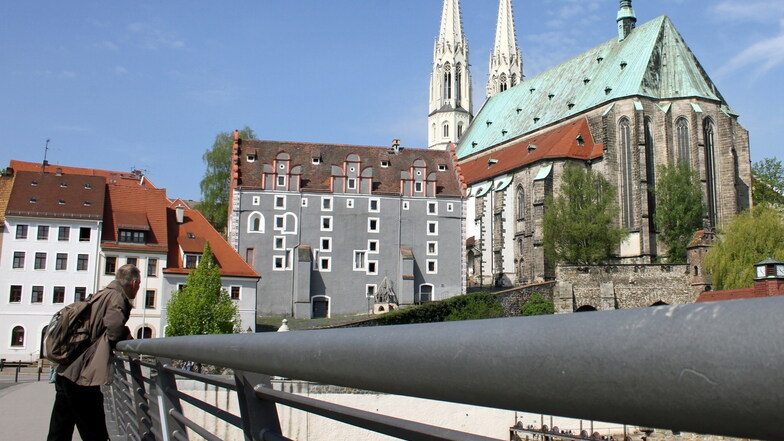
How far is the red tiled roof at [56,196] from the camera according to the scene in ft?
141

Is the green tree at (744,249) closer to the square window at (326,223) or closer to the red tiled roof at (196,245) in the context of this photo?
the square window at (326,223)

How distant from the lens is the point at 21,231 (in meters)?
42.5

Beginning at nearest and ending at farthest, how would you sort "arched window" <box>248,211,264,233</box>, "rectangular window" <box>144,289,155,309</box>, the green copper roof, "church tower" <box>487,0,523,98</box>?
"rectangular window" <box>144,289,155,309</box>
"arched window" <box>248,211,264,233</box>
the green copper roof
"church tower" <box>487,0,523,98</box>

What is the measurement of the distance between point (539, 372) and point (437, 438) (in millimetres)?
330

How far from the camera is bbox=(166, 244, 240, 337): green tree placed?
35875mm

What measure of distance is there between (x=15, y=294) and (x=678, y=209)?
4218cm

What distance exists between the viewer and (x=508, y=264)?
64562mm

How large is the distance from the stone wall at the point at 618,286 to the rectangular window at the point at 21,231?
101 ft

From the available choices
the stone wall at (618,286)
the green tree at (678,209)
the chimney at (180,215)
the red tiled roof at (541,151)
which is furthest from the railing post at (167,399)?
the red tiled roof at (541,151)

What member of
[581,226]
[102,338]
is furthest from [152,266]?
[102,338]

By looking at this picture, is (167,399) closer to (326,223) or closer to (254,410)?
(254,410)

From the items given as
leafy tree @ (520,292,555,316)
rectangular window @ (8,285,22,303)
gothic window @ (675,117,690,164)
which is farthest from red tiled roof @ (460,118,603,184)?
rectangular window @ (8,285,22,303)

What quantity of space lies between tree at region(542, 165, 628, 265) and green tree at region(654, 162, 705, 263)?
344cm

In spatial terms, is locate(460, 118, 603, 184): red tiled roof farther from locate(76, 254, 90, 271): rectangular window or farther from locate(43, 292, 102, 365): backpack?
locate(43, 292, 102, 365): backpack
